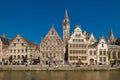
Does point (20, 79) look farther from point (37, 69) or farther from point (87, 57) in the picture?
point (87, 57)

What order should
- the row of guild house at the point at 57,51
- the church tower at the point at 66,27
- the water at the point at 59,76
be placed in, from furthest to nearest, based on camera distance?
1. the church tower at the point at 66,27
2. the row of guild house at the point at 57,51
3. the water at the point at 59,76

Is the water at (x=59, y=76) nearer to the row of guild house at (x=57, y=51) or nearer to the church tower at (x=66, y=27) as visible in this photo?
the row of guild house at (x=57, y=51)

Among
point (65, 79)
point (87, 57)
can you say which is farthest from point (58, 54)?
point (65, 79)

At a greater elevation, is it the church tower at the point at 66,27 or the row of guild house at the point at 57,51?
the church tower at the point at 66,27

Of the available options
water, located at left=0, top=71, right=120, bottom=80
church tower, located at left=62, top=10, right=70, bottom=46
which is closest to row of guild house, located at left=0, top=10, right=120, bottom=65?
church tower, located at left=62, top=10, right=70, bottom=46

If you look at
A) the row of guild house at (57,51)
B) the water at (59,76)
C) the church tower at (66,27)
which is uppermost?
the church tower at (66,27)

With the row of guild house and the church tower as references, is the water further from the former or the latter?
the church tower

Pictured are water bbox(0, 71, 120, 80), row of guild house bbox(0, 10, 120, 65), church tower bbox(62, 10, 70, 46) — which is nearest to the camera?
water bbox(0, 71, 120, 80)

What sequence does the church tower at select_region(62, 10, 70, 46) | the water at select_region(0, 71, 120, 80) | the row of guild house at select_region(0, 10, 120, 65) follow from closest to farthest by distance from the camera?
the water at select_region(0, 71, 120, 80) < the row of guild house at select_region(0, 10, 120, 65) < the church tower at select_region(62, 10, 70, 46)

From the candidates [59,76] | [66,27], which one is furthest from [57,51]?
[59,76]

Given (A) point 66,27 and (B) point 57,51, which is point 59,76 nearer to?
(B) point 57,51

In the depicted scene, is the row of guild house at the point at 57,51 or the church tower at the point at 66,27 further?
the church tower at the point at 66,27

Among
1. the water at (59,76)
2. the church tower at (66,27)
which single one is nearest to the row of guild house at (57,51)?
the church tower at (66,27)

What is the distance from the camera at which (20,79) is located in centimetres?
4925
